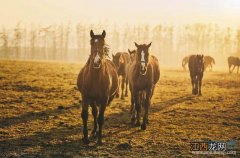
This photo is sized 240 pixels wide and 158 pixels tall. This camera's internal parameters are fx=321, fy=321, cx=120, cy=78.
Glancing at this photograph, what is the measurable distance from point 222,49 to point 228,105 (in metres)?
117

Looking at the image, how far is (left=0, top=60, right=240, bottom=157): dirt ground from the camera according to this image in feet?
29.2

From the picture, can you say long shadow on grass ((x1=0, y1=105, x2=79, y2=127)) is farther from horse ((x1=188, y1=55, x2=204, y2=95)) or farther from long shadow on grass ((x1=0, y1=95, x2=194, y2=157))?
horse ((x1=188, y1=55, x2=204, y2=95))

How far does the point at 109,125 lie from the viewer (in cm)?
1210

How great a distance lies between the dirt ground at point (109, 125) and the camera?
29.2 feet

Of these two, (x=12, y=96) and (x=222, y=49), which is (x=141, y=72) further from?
(x=222, y=49)

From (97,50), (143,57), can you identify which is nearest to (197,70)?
(143,57)

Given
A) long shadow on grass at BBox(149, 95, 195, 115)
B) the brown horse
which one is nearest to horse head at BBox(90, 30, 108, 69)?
the brown horse

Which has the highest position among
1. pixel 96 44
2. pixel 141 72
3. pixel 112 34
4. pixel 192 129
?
pixel 112 34

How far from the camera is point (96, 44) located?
877 centimetres

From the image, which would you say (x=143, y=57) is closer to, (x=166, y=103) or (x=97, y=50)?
(x=97, y=50)

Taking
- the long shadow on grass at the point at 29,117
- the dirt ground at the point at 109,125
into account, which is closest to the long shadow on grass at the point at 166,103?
the dirt ground at the point at 109,125

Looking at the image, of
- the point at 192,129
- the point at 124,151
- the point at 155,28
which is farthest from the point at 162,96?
the point at 155,28

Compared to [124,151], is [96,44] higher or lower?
higher

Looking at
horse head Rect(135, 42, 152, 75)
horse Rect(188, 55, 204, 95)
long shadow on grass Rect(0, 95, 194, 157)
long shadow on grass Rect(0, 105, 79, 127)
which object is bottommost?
long shadow on grass Rect(0, 95, 194, 157)
